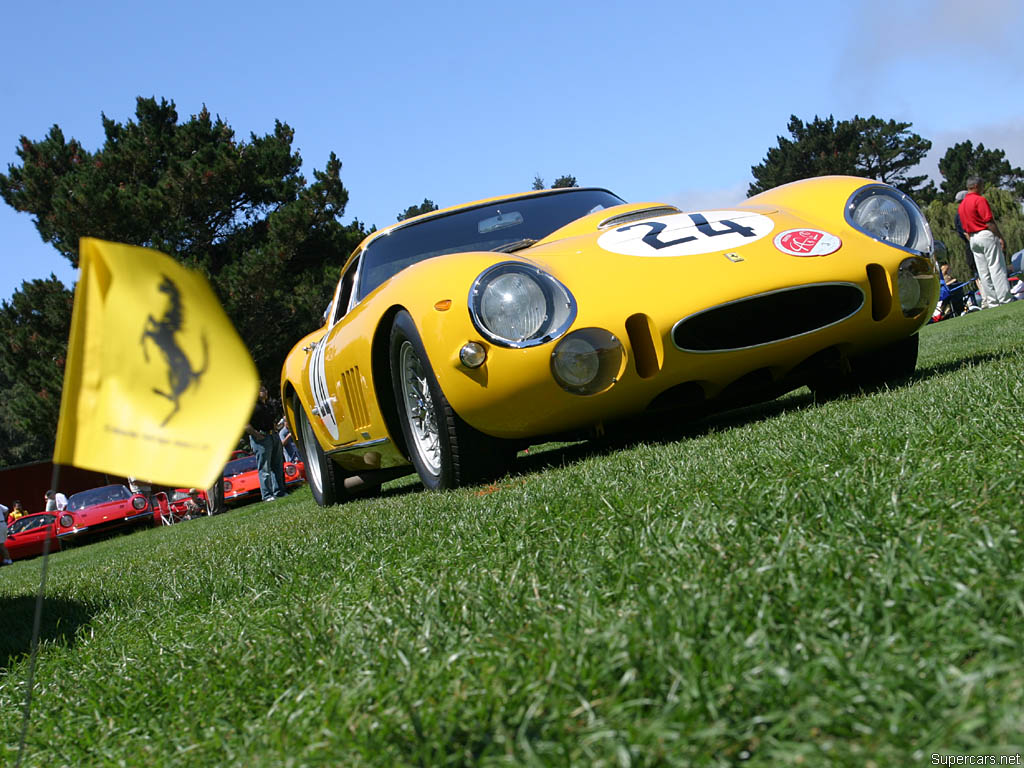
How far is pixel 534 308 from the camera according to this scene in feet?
12.4

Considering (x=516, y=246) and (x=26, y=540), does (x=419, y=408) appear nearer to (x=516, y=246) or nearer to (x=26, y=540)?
(x=516, y=246)

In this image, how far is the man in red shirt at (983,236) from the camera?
44.0 ft

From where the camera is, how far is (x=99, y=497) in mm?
22188

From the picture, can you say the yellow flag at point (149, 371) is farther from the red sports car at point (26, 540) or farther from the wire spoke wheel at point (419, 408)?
the red sports car at point (26, 540)

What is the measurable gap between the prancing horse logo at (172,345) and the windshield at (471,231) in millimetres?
3650

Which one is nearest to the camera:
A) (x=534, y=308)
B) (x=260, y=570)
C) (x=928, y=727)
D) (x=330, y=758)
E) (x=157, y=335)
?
(x=928, y=727)

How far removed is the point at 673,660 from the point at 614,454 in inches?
107

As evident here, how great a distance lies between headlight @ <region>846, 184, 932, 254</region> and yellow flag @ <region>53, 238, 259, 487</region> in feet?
11.0

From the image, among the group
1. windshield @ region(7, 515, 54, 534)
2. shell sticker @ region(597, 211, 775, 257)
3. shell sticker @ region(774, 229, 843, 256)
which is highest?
shell sticker @ region(597, 211, 775, 257)

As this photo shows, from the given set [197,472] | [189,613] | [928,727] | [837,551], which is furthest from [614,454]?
[928,727]

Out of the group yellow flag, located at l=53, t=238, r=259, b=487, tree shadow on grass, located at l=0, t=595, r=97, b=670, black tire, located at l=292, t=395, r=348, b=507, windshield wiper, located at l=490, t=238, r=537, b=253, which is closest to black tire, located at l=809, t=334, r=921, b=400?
windshield wiper, located at l=490, t=238, r=537, b=253

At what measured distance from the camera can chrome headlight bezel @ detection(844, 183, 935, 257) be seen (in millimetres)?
4320

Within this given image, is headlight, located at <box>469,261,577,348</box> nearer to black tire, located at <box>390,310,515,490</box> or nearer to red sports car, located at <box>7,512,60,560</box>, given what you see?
black tire, located at <box>390,310,515,490</box>

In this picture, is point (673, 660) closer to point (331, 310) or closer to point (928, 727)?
point (928, 727)
